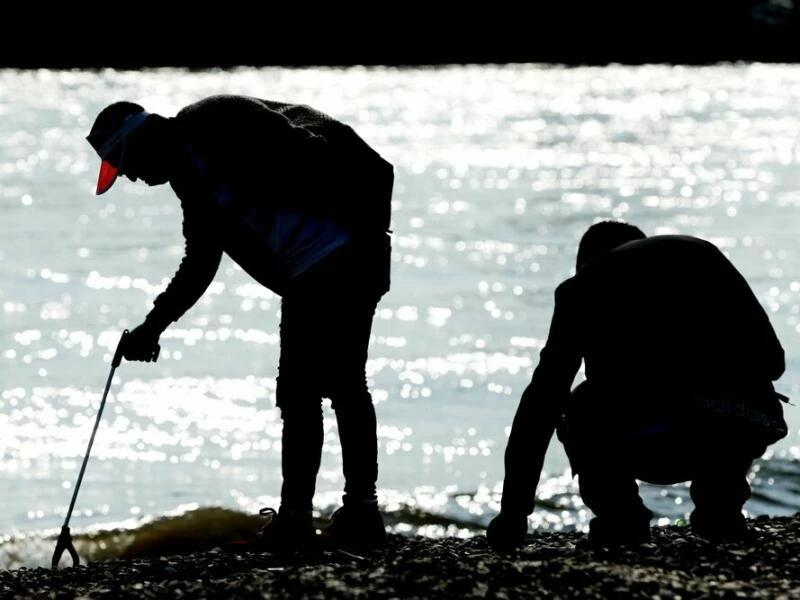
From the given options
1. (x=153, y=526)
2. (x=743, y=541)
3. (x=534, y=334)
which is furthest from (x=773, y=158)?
(x=743, y=541)

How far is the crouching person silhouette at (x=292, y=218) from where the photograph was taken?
6.97 m

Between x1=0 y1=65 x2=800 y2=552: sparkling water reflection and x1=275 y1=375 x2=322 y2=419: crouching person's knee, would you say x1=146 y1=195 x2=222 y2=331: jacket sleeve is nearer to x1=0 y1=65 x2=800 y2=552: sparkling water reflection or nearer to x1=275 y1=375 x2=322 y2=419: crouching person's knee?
x1=275 y1=375 x2=322 y2=419: crouching person's knee

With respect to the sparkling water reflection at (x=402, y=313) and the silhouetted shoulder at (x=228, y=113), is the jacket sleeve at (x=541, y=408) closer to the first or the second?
the silhouetted shoulder at (x=228, y=113)

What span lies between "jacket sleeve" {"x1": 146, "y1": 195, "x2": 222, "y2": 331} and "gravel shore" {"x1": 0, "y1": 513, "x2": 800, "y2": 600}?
1134 millimetres

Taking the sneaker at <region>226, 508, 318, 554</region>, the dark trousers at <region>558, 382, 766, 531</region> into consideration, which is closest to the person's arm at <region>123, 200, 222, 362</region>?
the sneaker at <region>226, 508, 318, 554</region>

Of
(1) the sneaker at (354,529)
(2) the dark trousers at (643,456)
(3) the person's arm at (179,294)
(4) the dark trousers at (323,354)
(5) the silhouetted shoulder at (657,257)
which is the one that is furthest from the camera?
(1) the sneaker at (354,529)

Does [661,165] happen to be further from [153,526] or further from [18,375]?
[153,526]

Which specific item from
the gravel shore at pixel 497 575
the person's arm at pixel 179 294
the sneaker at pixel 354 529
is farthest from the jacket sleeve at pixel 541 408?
the person's arm at pixel 179 294

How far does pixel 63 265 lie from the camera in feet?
90.8

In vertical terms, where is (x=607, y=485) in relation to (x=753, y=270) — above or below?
below

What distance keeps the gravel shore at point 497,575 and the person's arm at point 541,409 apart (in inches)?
11.3

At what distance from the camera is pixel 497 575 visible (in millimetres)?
6172

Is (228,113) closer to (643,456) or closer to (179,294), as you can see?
(179,294)

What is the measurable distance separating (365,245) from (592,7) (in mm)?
136120
